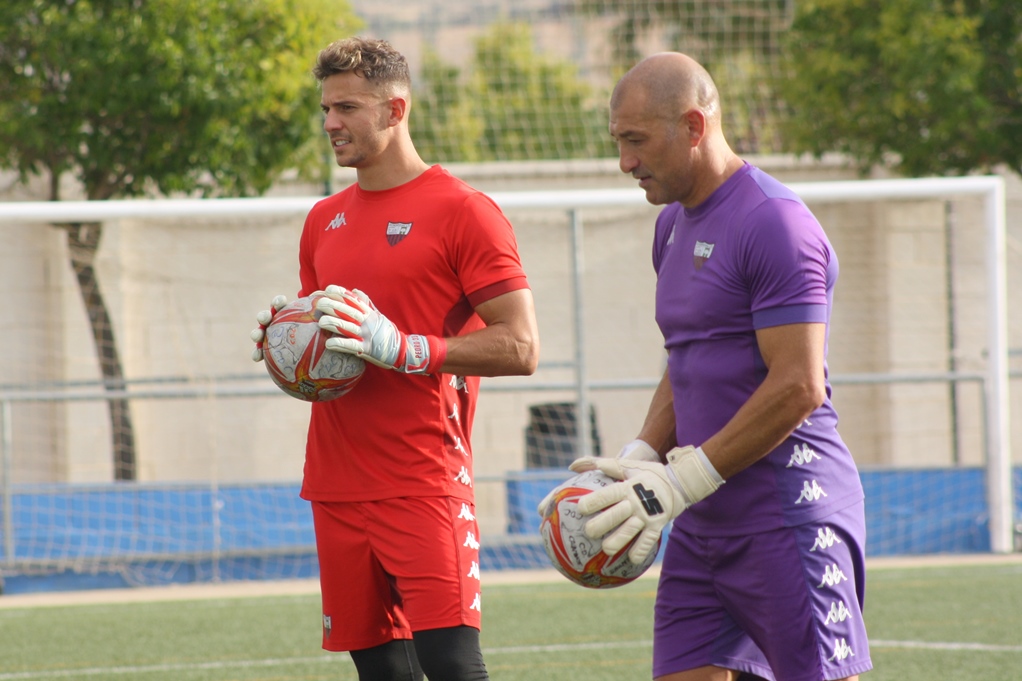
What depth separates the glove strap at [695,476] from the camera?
2.60 meters

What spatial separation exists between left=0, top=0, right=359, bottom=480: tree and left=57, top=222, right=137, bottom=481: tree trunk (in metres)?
0.16

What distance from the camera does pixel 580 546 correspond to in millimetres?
2744

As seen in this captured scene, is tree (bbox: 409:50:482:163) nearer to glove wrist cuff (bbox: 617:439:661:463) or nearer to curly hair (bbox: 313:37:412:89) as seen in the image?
curly hair (bbox: 313:37:412:89)

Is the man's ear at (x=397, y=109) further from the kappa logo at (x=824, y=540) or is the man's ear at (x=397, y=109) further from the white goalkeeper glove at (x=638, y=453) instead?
the kappa logo at (x=824, y=540)

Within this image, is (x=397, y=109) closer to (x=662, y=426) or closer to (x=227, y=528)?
(x=662, y=426)

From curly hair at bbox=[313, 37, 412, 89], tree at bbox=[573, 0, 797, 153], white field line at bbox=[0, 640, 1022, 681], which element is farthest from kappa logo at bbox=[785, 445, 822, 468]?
tree at bbox=[573, 0, 797, 153]

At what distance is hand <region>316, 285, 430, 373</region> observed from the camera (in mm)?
2975

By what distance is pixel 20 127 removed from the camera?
9.50 meters

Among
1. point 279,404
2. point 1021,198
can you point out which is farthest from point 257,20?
point 1021,198

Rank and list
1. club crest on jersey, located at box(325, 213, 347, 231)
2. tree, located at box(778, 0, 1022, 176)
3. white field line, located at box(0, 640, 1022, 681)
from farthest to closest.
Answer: tree, located at box(778, 0, 1022, 176), white field line, located at box(0, 640, 1022, 681), club crest on jersey, located at box(325, 213, 347, 231)

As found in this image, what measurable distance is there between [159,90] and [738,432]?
26.0 feet

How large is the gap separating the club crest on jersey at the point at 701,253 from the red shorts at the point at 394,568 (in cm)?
94

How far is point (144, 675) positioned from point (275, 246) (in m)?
7.91

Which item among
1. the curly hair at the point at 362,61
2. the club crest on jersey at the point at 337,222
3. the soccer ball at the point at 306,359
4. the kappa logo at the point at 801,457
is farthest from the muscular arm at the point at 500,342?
the kappa logo at the point at 801,457
